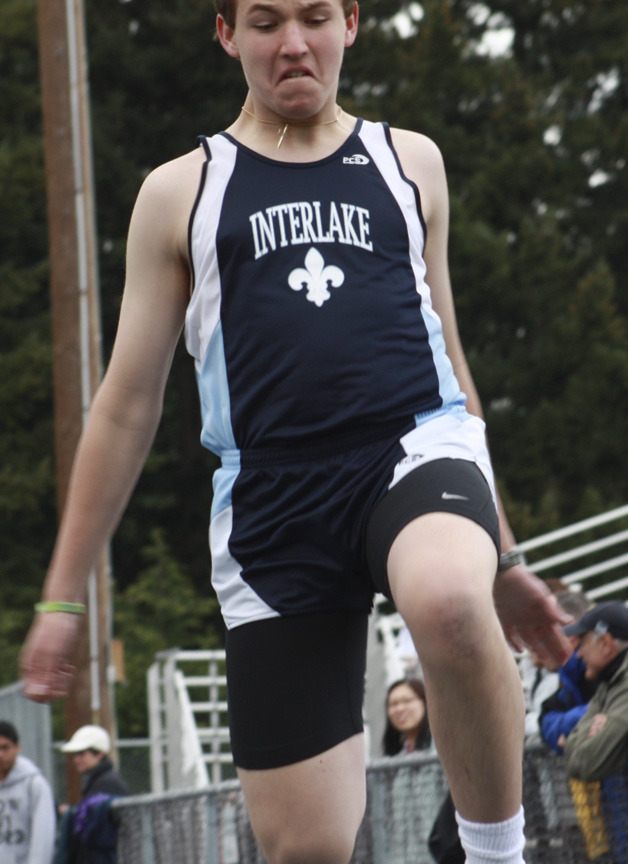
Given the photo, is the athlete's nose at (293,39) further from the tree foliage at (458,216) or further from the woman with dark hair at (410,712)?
the tree foliage at (458,216)

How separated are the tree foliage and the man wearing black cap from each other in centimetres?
2346

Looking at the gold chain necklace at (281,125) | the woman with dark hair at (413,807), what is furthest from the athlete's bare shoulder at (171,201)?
the woman with dark hair at (413,807)

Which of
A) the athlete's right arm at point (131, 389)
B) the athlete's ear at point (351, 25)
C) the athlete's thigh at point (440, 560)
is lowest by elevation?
the athlete's thigh at point (440, 560)

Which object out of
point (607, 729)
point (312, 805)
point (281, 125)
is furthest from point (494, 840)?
point (607, 729)

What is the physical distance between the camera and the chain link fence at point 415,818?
7.08m

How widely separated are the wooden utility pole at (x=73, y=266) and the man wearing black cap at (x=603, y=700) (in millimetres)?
8857

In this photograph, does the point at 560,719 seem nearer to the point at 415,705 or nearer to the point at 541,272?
the point at 415,705

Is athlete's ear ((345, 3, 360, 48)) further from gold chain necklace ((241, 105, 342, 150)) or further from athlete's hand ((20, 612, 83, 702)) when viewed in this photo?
athlete's hand ((20, 612, 83, 702))

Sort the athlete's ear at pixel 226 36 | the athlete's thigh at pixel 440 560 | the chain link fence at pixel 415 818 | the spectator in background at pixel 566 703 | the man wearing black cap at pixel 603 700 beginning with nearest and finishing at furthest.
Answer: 1. the athlete's thigh at pixel 440 560
2. the athlete's ear at pixel 226 36
3. the man wearing black cap at pixel 603 700
4. the chain link fence at pixel 415 818
5. the spectator in background at pixel 566 703

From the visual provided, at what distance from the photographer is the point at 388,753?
9789 mm

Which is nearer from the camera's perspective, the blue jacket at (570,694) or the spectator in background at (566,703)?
the spectator in background at (566,703)

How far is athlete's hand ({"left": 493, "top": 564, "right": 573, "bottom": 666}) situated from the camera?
394 centimetres

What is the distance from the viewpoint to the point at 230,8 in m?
3.96

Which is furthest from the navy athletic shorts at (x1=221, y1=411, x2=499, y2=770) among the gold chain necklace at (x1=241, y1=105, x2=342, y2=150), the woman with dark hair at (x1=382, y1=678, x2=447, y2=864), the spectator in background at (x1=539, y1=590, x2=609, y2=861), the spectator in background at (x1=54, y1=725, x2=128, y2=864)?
the spectator in background at (x1=54, y1=725, x2=128, y2=864)
